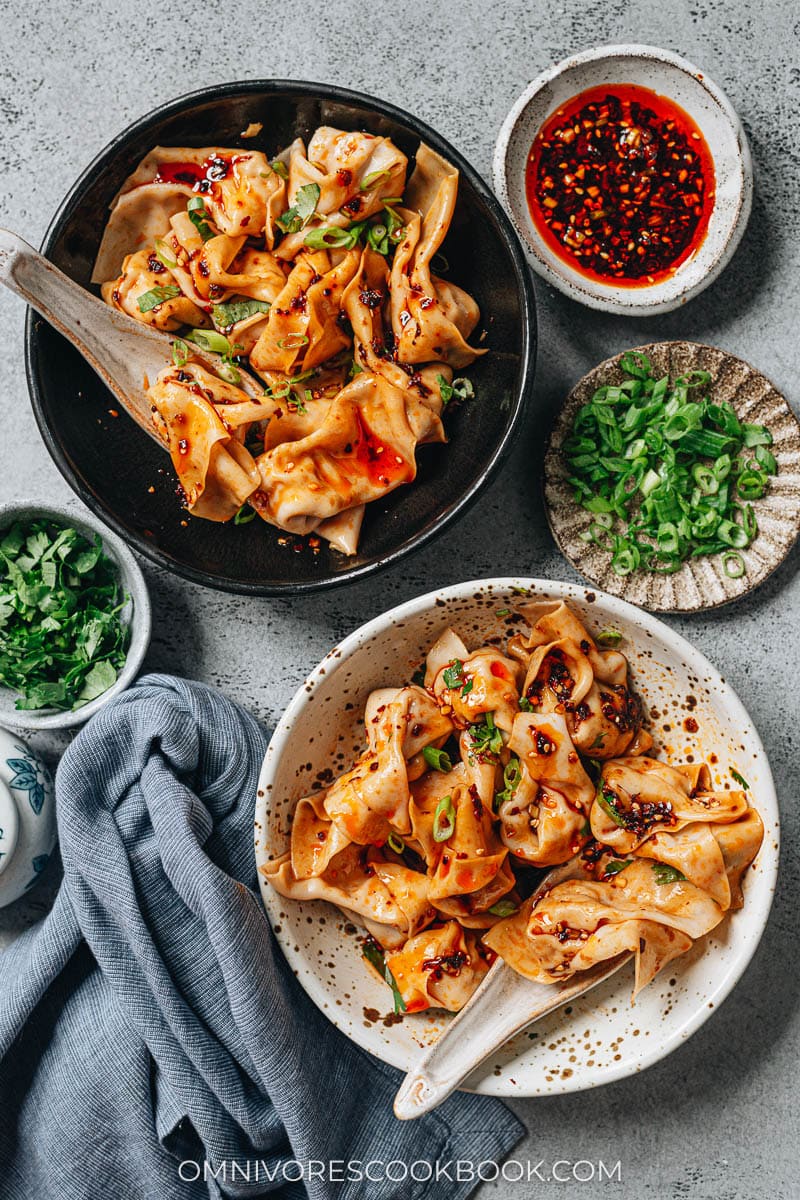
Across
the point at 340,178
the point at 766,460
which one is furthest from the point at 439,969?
the point at 340,178

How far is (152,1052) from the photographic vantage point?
244cm

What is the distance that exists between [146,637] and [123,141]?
1.17 m

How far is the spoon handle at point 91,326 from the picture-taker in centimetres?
213

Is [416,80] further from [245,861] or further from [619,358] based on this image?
[245,861]

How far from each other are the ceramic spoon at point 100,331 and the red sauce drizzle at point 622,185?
34.7 inches

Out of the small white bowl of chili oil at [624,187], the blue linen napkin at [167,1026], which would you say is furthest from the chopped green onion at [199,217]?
the blue linen napkin at [167,1026]

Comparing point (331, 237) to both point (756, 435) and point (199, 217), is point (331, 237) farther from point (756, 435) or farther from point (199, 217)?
point (756, 435)

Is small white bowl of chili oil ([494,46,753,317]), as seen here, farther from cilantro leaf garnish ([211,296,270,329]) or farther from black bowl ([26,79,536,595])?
cilantro leaf garnish ([211,296,270,329])

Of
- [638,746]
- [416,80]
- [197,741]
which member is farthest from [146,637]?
[416,80]

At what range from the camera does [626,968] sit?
7.53 ft

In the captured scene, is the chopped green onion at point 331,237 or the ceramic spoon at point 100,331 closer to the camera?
the ceramic spoon at point 100,331

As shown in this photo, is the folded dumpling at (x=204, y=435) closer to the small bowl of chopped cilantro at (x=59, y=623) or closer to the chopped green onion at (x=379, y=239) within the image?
the small bowl of chopped cilantro at (x=59, y=623)

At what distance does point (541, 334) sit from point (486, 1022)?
5.59ft

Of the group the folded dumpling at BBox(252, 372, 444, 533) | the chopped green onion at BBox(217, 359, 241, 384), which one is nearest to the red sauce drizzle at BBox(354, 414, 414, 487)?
the folded dumpling at BBox(252, 372, 444, 533)
